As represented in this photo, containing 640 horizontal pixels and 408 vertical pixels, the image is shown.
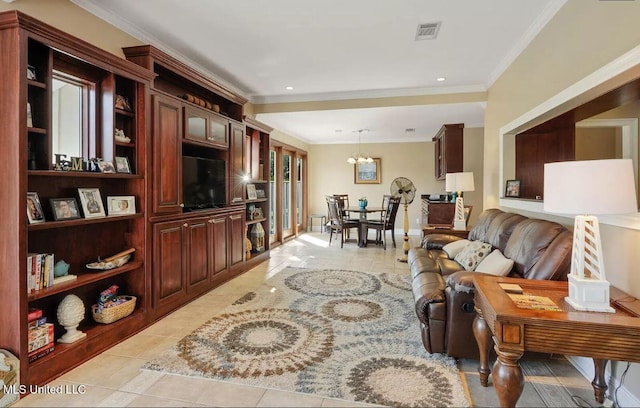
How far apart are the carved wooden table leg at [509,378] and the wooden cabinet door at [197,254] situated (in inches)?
113

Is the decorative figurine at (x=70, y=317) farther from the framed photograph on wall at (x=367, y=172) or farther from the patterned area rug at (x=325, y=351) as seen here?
the framed photograph on wall at (x=367, y=172)

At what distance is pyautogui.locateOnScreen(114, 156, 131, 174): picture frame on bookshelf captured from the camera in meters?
2.64

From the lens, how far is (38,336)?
2025 mm

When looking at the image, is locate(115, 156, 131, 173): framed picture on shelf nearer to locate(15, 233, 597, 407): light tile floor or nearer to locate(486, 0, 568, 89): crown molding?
locate(15, 233, 597, 407): light tile floor

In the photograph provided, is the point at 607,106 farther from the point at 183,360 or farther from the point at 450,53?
the point at 183,360

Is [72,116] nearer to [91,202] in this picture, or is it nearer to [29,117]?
[29,117]

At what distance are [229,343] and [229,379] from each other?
0.48 meters

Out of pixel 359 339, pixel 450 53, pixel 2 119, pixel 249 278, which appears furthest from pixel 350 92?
pixel 2 119

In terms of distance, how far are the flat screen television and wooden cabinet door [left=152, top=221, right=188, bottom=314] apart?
14.5 inches

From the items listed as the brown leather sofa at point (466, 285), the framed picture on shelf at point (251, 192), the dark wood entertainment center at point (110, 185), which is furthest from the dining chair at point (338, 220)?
the brown leather sofa at point (466, 285)

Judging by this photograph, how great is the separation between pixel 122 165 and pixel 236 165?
1.76 metres

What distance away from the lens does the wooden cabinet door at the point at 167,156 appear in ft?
9.52

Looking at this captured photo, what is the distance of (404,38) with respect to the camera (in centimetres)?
319

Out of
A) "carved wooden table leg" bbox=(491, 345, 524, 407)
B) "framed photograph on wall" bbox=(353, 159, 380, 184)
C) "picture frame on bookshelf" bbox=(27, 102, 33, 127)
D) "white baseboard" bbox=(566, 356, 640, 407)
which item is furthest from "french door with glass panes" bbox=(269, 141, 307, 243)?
"carved wooden table leg" bbox=(491, 345, 524, 407)
